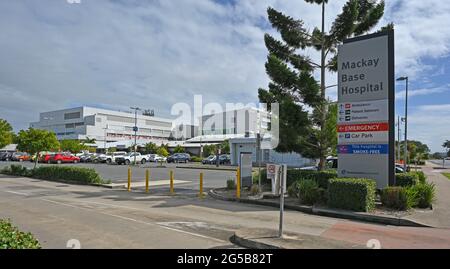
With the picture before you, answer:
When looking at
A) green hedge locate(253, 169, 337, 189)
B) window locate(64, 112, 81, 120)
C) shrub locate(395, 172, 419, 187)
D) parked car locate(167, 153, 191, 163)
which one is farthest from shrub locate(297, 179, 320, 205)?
window locate(64, 112, 81, 120)

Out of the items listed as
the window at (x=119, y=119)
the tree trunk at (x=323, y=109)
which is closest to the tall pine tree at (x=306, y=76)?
the tree trunk at (x=323, y=109)

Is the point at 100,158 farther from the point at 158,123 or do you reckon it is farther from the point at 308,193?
the point at 158,123

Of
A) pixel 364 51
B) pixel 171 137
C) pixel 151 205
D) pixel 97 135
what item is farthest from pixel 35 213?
pixel 171 137

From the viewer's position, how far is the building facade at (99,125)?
11788 centimetres

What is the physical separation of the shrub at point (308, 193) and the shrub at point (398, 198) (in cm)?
214

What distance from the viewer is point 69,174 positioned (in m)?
22.2

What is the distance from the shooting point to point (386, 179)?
12797 millimetres

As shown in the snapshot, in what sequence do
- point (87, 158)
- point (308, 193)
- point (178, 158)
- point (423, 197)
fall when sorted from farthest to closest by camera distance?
point (178, 158) < point (87, 158) < point (308, 193) < point (423, 197)

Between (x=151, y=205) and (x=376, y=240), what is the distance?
7.86 metres

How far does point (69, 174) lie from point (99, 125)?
102633 mm

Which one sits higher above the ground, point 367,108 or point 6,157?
point 367,108

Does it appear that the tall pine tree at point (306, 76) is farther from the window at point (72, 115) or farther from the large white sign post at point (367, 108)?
the window at point (72, 115)

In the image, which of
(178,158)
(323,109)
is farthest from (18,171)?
(178,158)
